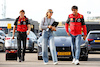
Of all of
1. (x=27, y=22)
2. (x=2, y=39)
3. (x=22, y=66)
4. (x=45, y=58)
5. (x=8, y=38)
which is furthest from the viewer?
(x=2, y=39)

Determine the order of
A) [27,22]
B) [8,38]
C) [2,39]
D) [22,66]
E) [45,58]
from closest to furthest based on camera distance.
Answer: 1. [22,66]
2. [45,58]
3. [27,22]
4. [8,38]
5. [2,39]

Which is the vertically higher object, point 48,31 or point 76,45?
point 48,31

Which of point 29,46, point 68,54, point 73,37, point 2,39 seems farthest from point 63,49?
point 2,39

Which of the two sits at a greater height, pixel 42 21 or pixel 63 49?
pixel 42 21

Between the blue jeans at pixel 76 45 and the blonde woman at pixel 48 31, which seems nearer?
the blonde woman at pixel 48 31

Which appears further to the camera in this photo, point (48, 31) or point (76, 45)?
point (76, 45)

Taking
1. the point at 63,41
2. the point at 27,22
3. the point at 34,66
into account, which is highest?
the point at 27,22

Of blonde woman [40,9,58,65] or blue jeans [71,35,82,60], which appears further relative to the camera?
blue jeans [71,35,82,60]

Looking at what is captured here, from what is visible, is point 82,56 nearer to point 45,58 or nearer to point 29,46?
point 45,58

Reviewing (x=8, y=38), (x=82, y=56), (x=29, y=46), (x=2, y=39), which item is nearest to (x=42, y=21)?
(x=82, y=56)

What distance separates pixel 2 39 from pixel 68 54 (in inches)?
365

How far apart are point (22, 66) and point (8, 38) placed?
17.8 feet

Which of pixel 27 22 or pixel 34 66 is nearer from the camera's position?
pixel 34 66

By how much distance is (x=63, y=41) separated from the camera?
11492mm
